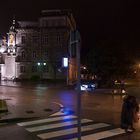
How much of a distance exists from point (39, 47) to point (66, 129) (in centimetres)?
6821

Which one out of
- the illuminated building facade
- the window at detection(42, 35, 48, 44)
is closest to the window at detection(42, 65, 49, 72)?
the illuminated building facade

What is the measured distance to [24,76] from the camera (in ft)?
275

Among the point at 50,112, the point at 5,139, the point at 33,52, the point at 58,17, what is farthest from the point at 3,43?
the point at 5,139

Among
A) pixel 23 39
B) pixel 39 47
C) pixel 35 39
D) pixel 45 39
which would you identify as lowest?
pixel 39 47

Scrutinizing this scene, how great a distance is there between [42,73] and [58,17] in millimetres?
11404

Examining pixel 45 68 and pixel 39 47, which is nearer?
pixel 45 68

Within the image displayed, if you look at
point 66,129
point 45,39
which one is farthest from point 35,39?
point 66,129

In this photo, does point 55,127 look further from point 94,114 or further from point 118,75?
point 118,75

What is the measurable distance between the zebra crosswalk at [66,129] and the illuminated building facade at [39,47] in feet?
202

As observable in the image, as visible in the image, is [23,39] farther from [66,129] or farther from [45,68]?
[66,129]

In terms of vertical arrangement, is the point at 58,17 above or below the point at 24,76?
above

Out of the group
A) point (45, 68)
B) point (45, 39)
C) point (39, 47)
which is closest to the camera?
point (45, 39)

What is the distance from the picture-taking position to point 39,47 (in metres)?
83.1

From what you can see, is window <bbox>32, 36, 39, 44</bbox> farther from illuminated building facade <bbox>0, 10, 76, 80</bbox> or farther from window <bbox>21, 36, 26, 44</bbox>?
window <bbox>21, 36, 26, 44</bbox>
